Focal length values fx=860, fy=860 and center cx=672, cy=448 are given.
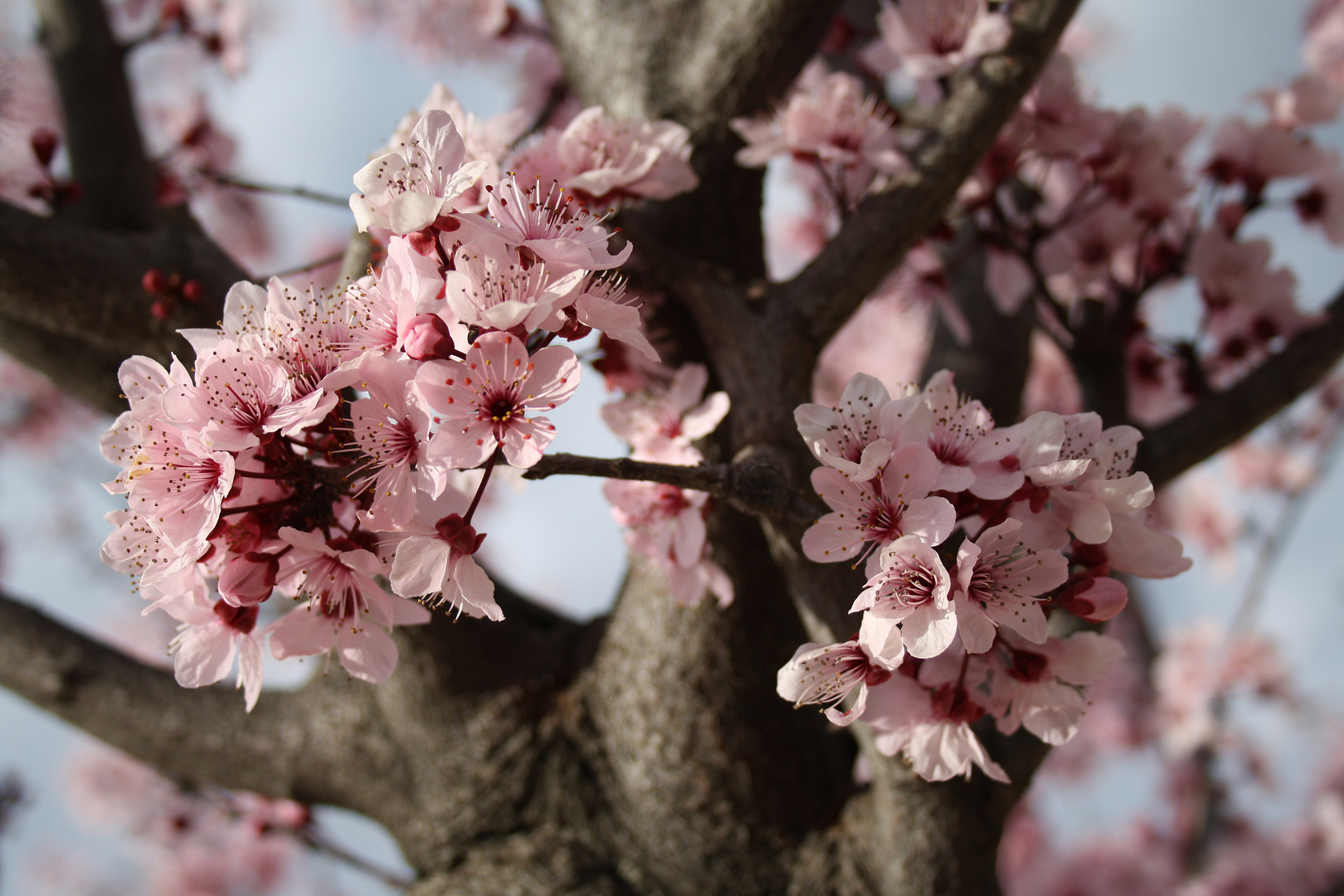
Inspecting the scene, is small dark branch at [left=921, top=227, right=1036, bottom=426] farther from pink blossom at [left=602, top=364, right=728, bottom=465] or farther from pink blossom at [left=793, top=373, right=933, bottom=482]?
pink blossom at [left=793, top=373, right=933, bottom=482]

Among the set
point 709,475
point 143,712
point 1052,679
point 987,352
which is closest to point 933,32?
point 987,352

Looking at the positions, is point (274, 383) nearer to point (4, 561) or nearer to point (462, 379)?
point (462, 379)

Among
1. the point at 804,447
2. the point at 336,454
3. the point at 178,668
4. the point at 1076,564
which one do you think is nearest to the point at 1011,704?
the point at 1076,564

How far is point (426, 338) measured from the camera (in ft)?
3.16

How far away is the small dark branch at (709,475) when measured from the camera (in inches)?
42.6

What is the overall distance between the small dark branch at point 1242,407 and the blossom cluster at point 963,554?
0.91 meters

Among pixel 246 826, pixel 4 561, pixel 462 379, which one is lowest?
pixel 4 561

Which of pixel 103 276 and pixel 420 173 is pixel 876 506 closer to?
pixel 420 173

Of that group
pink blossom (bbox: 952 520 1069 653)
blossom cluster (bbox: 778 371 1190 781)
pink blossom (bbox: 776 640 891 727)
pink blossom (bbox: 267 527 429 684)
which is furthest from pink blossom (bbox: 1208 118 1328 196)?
pink blossom (bbox: 267 527 429 684)

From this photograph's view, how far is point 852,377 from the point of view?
1.10 m

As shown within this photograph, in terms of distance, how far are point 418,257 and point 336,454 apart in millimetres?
281

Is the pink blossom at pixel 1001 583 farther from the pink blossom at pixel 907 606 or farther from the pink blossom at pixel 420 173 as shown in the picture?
the pink blossom at pixel 420 173

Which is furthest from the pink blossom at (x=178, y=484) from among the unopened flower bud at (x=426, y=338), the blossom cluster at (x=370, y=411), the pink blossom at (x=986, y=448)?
the pink blossom at (x=986, y=448)

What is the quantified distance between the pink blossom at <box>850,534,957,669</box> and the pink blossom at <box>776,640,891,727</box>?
10 centimetres
